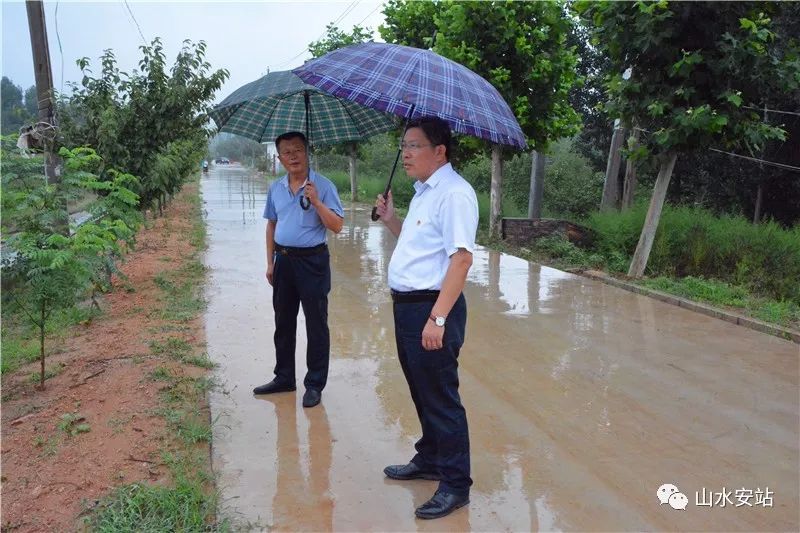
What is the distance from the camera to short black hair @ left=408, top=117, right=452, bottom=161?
9.31 ft

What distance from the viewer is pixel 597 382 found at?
4.76 m

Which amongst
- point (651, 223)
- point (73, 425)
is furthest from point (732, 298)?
point (73, 425)

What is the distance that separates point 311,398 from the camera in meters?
4.16

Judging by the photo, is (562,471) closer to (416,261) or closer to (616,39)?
(416,261)

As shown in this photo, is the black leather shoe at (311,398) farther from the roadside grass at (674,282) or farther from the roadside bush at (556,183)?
the roadside bush at (556,183)

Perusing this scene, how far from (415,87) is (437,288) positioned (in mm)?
876

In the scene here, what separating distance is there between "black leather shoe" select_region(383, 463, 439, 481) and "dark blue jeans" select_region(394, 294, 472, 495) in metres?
0.28

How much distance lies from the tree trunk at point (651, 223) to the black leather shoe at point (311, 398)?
5953 mm

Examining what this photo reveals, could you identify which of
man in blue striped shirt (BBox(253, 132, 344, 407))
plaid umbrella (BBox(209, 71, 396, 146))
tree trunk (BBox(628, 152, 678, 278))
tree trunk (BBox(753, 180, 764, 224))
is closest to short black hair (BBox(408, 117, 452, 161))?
man in blue striped shirt (BBox(253, 132, 344, 407))

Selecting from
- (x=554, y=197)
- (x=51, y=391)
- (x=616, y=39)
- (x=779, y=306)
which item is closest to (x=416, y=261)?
(x=51, y=391)

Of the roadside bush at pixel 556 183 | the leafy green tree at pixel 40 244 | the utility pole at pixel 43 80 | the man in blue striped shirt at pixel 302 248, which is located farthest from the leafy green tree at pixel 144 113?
the roadside bush at pixel 556 183

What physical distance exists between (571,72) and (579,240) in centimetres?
293

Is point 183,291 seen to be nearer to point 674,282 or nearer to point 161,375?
point 161,375

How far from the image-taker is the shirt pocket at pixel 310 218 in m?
3.95
